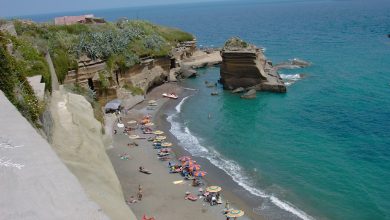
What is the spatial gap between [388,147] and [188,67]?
128ft

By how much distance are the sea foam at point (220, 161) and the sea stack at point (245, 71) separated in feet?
40.6

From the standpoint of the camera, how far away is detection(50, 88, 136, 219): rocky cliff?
14531 mm

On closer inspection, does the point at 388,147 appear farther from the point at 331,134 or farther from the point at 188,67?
the point at 188,67

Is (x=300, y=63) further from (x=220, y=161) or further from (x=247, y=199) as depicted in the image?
(x=247, y=199)

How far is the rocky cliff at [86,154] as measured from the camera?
47.7ft

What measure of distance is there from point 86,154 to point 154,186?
10012 mm

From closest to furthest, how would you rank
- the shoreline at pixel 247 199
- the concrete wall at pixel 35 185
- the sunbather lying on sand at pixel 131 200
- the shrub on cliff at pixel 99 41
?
the concrete wall at pixel 35 185, the shoreline at pixel 247 199, the sunbather lying on sand at pixel 131 200, the shrub on cliff at pixel 99 41

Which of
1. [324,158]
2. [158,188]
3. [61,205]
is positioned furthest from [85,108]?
[61,205]

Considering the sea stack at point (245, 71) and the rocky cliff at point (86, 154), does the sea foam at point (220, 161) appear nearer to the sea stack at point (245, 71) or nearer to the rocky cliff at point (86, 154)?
the rocky cliff at point (86, 154)

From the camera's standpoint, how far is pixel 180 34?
68625 mm

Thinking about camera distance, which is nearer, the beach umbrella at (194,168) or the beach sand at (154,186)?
the beach sand at (154,186)

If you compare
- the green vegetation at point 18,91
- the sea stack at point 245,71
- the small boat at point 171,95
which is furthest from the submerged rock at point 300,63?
the green vegetation at point 18,91

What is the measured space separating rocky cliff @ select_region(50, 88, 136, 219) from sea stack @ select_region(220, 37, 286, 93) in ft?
98.9

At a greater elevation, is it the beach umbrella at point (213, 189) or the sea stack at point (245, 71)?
the sea stack at point (245, 71)
